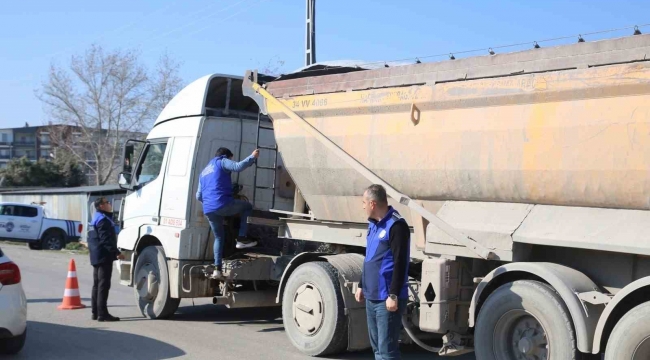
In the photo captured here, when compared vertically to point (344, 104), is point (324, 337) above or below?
below

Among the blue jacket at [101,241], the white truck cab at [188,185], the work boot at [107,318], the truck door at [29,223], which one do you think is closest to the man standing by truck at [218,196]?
the white truck cab at [188,185]

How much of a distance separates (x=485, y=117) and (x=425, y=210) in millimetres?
1023

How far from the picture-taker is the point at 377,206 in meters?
5.60

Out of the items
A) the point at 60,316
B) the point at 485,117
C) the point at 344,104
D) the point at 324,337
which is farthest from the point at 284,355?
the point at 60,316

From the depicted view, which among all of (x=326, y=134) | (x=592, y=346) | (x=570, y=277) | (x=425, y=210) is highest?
(x=326, y=134)

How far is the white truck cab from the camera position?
9.45m

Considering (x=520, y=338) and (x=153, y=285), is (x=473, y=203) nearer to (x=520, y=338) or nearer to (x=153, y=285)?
(x=520, y=338)

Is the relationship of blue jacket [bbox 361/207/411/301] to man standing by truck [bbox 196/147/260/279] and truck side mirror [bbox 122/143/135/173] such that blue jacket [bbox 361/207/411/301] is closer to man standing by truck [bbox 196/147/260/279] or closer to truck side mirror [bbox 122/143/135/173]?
man standing by truck [bbox 196/147/260/279]

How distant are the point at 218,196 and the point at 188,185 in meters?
0.81

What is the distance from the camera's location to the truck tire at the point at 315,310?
23.6 ft

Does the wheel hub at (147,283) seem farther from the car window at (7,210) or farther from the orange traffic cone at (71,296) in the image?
the car window at (7,210)

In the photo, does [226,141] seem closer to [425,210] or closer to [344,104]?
[344,104]

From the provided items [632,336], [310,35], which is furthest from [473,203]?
[310,35]

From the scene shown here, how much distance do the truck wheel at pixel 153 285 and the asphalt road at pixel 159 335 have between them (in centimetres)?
15
